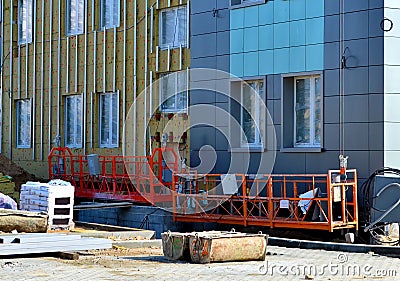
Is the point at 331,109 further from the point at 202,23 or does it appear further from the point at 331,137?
the point at 202,23

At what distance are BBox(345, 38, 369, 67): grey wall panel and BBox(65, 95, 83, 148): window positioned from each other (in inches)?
467

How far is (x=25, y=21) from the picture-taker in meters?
31.6

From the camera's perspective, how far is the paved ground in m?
12.9

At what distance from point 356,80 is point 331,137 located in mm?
1471

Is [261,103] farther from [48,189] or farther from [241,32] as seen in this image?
[48,189]

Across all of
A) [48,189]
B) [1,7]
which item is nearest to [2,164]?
[1,7]

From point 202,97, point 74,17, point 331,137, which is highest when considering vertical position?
point 74,17

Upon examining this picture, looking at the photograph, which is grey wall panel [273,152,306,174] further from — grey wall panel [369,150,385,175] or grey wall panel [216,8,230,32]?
grey wall panel [216,8,230,32]

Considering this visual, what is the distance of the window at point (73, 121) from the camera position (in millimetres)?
28484

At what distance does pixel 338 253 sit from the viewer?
54.5ft

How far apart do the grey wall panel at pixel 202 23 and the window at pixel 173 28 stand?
896mm

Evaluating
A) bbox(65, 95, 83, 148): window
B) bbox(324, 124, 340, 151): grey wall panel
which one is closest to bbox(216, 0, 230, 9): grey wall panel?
bbox(324, 124, 340, 151): grey wall panel

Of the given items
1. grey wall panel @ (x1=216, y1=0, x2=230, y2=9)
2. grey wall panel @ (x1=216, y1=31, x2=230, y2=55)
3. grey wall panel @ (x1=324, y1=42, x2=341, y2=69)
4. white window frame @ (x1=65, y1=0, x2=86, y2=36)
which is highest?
white window frame @ (x1=65, y1=0, x2=86, y2=36)

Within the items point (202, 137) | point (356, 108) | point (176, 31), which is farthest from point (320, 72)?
point (176, 31)
